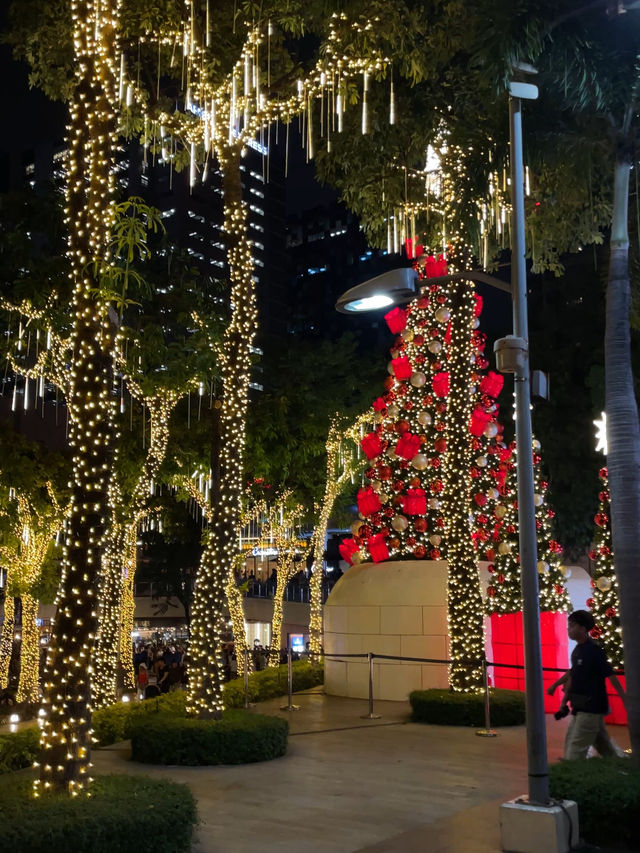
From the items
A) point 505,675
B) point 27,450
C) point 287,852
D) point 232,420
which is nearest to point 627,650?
point 287,852

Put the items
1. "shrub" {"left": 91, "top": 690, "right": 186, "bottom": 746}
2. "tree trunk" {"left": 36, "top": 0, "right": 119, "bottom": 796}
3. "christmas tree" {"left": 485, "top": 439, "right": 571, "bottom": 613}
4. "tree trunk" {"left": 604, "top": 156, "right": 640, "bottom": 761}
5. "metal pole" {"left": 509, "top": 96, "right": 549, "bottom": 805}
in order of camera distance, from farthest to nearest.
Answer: "christmas tree" {"left": 485, "top": 439, "right": 571, "bottom": 613} → "shrub" {"left": 91, "top": 690, "right": 186, "bottom": 746} → "tree trunk" {"left": 604, "top": 156, "right": 640, "bottom": 761} → "tree trunk" {"left": 36, "top": 0, "right": 119, "bottom": 796} → "metal pole" {"left": 509, "top": 96, "right": 549, "bottom": 805}

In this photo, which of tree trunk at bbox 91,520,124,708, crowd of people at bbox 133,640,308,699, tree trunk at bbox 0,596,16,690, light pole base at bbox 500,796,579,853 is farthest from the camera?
tree trunk at bbox 0,596,16,690

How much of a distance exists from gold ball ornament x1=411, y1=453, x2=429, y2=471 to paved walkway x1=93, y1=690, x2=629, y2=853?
560 cm

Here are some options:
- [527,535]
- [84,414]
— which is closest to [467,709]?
[527,535]

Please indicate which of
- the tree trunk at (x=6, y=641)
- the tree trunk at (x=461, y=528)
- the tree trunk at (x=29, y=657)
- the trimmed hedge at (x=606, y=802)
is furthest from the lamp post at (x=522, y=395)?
the tree trunk at (x=6, y=641)

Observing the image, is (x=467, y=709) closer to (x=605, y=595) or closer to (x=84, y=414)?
(x=605, y=595)

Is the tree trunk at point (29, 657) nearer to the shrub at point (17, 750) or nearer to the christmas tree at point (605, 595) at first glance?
Result: the shrub at point (17, 750)

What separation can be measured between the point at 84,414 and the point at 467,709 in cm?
871

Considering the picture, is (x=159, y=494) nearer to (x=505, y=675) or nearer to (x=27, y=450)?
(x=27, y=450)

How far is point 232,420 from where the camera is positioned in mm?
12320

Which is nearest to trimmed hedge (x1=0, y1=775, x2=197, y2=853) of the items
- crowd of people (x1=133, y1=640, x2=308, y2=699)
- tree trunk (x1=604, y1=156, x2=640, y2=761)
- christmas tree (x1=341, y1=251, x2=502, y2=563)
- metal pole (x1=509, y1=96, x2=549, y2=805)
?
metal pole (x1=509, y1=96, x2=549, y2=805)

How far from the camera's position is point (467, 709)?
13.9m

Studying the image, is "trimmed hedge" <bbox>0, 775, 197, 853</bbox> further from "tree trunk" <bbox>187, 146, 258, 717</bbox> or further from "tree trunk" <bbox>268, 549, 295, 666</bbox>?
"tree trunk" <bbox>268, 549, 295, 666</bbox>

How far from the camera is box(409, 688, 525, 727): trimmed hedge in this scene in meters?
13.7
